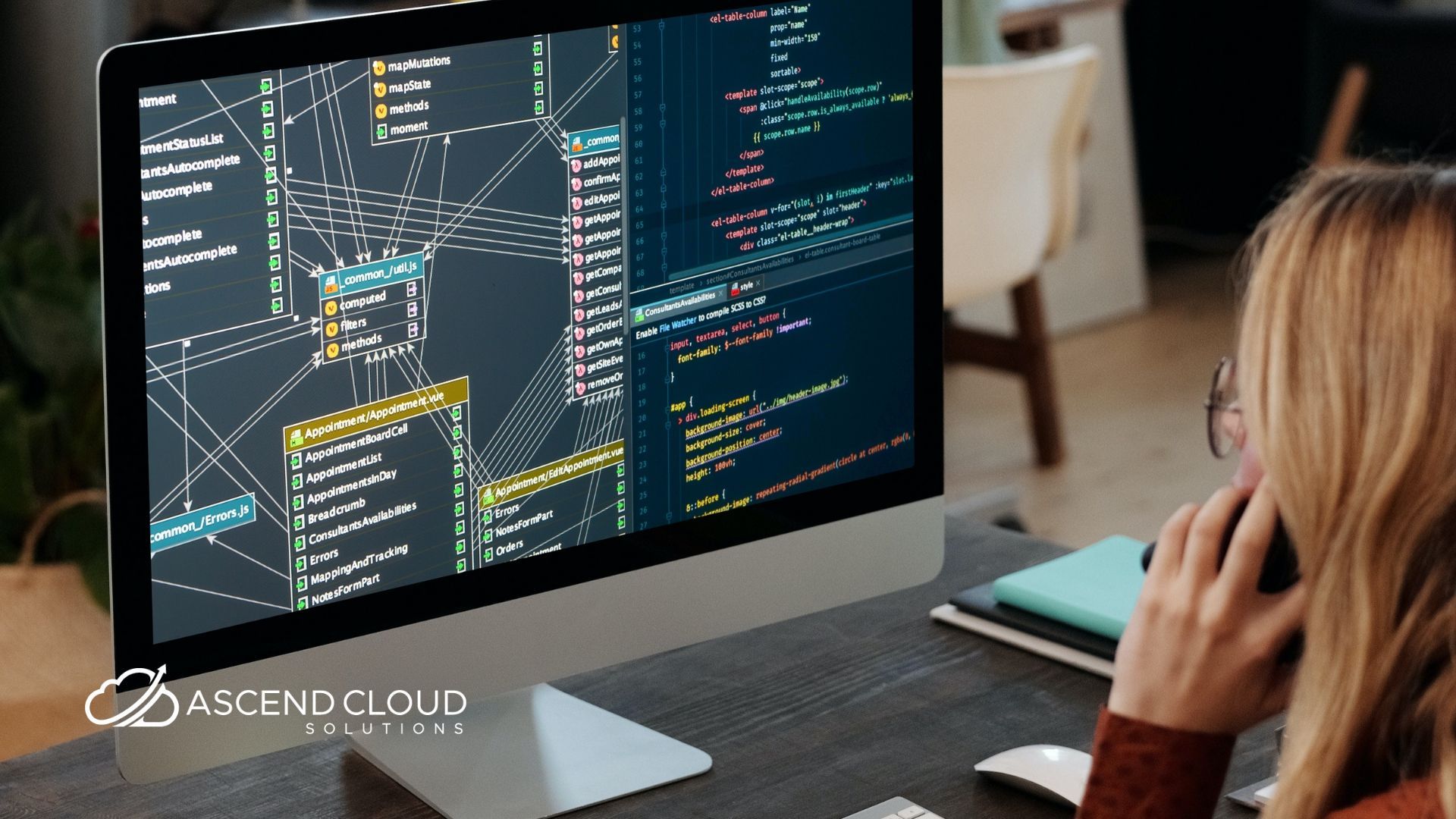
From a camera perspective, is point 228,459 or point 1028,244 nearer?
point 228,459

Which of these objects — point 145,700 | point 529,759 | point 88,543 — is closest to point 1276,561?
point 529,759

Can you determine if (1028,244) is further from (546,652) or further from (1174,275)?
(546,652)

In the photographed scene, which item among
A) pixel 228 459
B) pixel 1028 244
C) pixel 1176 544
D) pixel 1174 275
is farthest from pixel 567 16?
pixel 1174 275

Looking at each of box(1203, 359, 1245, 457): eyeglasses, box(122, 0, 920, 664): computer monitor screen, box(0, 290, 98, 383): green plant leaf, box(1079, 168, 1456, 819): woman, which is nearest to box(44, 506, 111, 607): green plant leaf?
box(0, 290, 98, 383): green plant leaf

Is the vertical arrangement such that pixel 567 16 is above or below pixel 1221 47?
above

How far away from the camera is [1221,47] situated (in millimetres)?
4754

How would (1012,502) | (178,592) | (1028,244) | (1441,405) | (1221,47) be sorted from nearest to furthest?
1. (1441,405)
2. (178,592)
3. (1012,502)
4. (1028,244)
5. (1221,47)

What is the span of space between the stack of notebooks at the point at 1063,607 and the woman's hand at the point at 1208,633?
11.4 inches

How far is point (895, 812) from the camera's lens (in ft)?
3.33

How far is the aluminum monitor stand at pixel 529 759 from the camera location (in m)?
1.02

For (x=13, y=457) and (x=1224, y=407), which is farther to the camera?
→ (x=13, y=457)

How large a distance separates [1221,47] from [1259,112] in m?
0.22

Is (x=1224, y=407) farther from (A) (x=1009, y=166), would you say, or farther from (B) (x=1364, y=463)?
(A) (x=1009, y=166)

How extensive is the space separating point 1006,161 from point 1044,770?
7.19 feet
